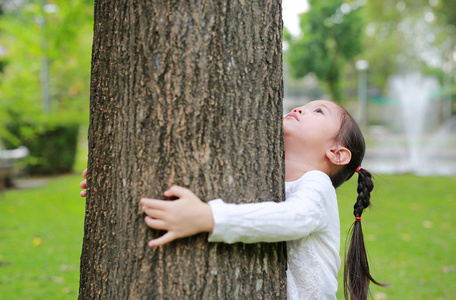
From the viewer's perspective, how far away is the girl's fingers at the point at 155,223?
144 cm

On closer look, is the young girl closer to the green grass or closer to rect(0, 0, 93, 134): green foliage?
the green grass

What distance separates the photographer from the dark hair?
6.48ft

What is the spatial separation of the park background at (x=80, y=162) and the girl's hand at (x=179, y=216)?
1.07 metres

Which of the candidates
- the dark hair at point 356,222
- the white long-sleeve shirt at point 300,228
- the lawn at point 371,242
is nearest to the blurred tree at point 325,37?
the lawn at point 371,242

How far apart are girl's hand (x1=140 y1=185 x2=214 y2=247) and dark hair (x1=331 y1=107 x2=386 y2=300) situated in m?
0.80

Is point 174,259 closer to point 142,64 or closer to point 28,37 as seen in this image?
point 142,64

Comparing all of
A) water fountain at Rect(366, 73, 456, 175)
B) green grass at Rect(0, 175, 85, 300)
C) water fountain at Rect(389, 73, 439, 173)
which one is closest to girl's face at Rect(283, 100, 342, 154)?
green grass at Rect(0, 175, 85, 300)

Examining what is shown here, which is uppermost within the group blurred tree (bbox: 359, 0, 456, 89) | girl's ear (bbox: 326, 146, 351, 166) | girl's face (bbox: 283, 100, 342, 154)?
blurred tree (bbox: 359, 0, 456, 89)

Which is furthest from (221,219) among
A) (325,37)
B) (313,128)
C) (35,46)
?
(325,37)

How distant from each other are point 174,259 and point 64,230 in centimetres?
581

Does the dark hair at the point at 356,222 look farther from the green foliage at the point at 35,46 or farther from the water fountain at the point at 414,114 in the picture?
the water fountain at the point at 414,114

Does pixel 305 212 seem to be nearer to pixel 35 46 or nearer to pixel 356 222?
pixel 356 222

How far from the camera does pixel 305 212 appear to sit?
1.54 m

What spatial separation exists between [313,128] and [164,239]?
2.77ft
